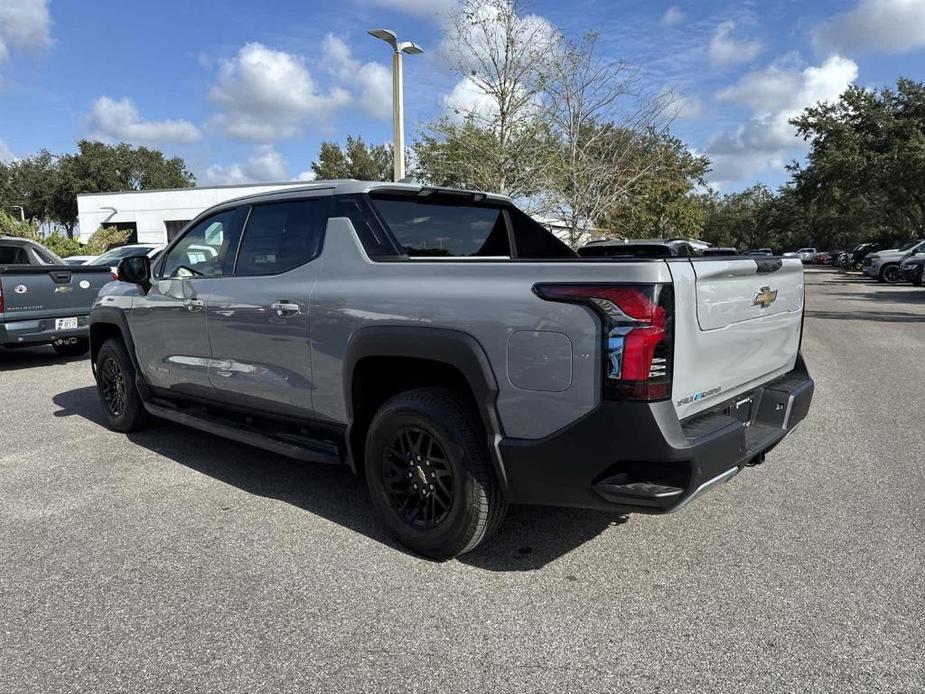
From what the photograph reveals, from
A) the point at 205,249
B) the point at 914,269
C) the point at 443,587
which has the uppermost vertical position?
the point at 205,249

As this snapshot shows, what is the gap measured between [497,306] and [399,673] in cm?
149

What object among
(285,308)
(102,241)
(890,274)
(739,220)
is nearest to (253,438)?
(285,308)

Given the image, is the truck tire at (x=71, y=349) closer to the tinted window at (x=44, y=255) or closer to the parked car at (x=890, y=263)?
the tinted window at (x=44, y=255)

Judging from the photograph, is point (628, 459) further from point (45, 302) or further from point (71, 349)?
point (71, 349)

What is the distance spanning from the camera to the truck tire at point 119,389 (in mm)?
5582

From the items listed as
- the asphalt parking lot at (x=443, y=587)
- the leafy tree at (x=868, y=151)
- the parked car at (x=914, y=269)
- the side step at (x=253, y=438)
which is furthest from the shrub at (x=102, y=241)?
the leafy tree at (x=868, y=151)

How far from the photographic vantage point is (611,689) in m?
2.41

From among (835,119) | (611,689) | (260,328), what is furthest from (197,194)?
(611,689)

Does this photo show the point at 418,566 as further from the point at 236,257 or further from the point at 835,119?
the point at 835,119

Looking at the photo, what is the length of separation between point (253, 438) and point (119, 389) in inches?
87.4

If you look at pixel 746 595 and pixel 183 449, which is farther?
pixel 183 449

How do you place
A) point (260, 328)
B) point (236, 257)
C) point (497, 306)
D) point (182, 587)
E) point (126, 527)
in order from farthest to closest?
point (236, 257)
point (260, 328)
point (126, 527)
point (182, 587)
point (497, 306)

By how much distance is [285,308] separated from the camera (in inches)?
153

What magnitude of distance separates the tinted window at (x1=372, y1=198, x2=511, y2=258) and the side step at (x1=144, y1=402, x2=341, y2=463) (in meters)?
1.21
